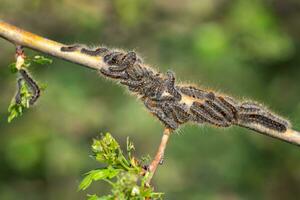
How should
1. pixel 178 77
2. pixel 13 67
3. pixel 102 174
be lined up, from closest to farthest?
pixel 102 174 → pixel 13 67 → pixel 178 77

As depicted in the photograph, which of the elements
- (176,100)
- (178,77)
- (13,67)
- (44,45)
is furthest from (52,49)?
(178,77)

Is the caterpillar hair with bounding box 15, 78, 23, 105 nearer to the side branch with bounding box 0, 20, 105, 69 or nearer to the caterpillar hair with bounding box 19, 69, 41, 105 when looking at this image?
the caterpillar hair with bounding box 19, 69, 41, 105

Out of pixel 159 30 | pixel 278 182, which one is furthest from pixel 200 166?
pixel 159 30

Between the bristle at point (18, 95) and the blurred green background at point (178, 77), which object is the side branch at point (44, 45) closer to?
the bristle at point (18, 95)

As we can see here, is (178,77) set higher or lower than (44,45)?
higher

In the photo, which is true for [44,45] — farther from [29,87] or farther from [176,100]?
[176,100]

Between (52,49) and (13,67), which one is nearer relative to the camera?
(52,49)

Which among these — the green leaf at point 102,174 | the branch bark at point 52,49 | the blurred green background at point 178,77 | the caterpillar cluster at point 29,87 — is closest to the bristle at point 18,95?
the caterpillar cluster at point 29,87
